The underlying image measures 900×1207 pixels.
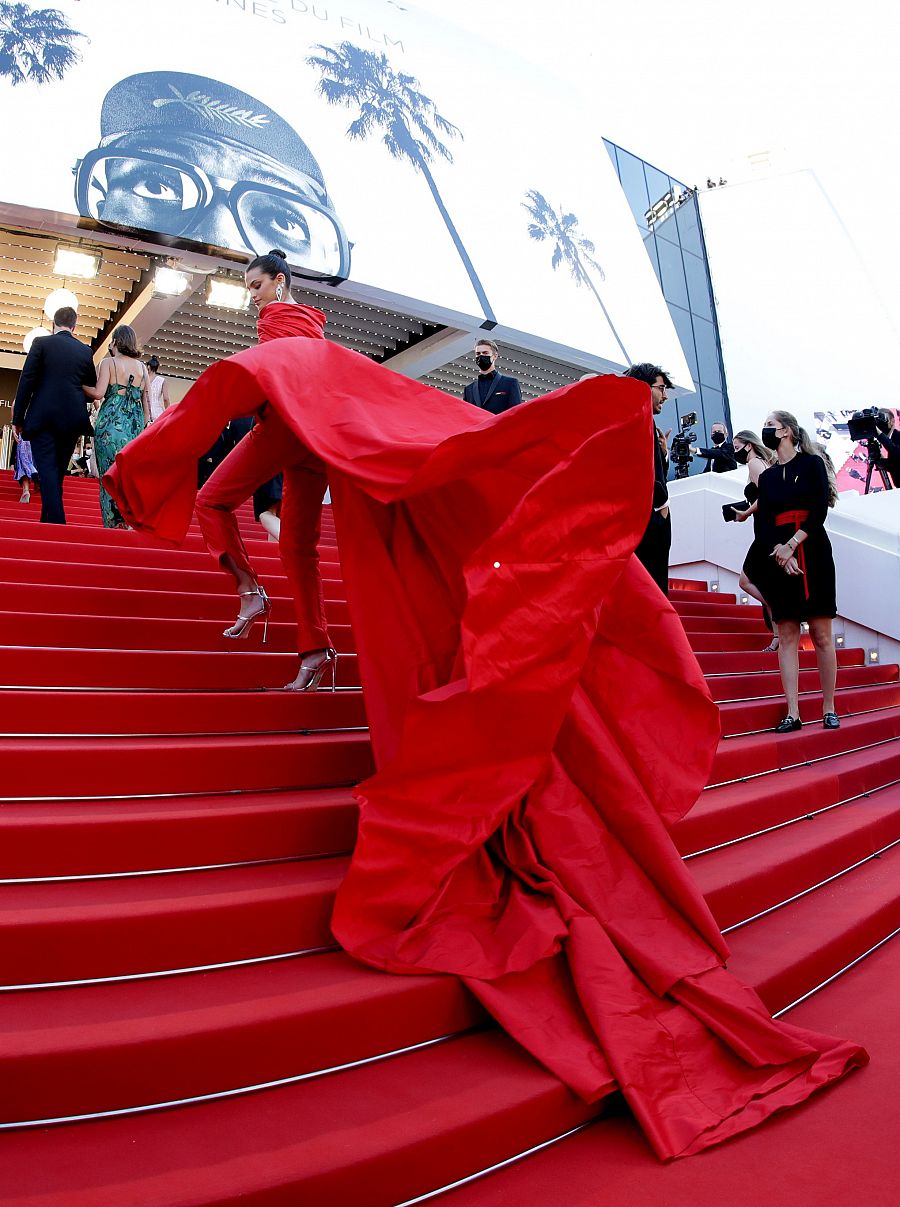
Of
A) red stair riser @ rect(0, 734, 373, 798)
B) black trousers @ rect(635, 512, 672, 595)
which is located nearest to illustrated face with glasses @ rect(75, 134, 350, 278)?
black trousers @ rect(635, 512, 672, 595)

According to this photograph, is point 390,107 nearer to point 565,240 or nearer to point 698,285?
point 565,240

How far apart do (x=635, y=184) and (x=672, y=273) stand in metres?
2.00

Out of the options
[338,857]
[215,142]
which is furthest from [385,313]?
[338,857]

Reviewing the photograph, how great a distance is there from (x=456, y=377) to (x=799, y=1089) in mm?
13843

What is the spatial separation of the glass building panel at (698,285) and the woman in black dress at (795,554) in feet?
55.1

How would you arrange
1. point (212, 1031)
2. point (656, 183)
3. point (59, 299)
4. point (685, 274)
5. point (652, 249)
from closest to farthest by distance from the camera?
point (212, 1031), point (59, 299), point (652, 249), point (685, 274), point (656, 183)

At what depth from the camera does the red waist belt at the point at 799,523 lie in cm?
502

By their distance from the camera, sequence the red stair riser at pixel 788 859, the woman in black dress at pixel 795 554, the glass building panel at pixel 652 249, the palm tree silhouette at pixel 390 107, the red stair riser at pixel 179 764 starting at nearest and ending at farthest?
the red stair riser at pixel 179 764 → the red stair riser at pixel 788 859 → the woman in black dress at pixel 795 554 → the palm tree silhouette at pixel 390 107 → the glass building panel at pixel 652 249

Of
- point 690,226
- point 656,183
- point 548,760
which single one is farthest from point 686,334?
point 548,760

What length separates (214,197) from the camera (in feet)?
31.0

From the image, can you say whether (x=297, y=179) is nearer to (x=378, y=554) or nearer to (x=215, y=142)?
(x=215, y=142)

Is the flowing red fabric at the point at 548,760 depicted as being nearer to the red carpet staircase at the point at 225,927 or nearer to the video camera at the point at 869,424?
the red carpet staircase at the point at 225,927

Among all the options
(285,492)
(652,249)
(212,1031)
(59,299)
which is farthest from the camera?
(652,249)

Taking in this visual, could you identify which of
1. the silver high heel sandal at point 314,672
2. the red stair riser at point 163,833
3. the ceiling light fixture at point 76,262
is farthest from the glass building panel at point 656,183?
the red stair riser at point 163,833
